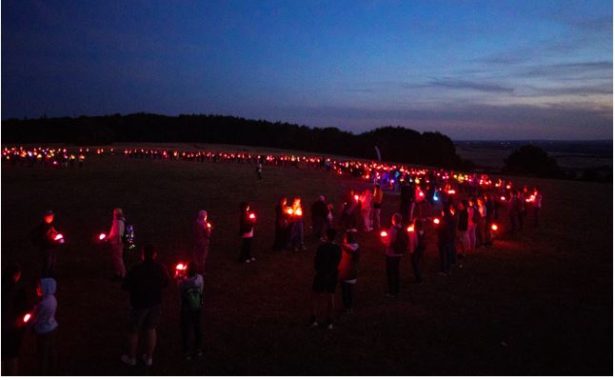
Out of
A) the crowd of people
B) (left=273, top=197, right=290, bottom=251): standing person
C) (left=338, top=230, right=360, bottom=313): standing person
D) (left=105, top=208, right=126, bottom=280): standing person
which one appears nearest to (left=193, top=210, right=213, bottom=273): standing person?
the crowd of people

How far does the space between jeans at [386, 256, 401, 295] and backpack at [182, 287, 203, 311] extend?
171 inches

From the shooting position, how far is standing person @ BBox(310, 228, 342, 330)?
8.64 m

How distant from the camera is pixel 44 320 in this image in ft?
21.7

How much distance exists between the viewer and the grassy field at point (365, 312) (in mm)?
7586

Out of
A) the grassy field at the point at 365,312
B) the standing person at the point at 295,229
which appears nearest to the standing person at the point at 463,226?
the grassy field at the point at 365,312

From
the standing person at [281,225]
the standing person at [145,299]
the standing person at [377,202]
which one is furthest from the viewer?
the standing person at [377,202]

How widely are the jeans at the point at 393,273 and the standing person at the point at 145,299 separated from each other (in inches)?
190

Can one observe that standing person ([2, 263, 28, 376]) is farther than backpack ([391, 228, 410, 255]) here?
No

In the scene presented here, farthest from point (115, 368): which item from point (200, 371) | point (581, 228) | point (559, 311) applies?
point (581, 228)

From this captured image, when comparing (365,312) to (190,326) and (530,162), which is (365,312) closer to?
(190,326)

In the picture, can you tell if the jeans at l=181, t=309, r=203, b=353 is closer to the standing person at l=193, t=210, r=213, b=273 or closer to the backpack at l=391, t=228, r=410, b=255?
the standing person at l=193, t=210, r=213, b=273

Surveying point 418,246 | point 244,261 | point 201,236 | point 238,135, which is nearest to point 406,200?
point 418,246

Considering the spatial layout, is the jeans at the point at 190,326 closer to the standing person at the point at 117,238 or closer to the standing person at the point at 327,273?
the standing person at the point at 327,273

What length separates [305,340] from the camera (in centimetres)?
835
